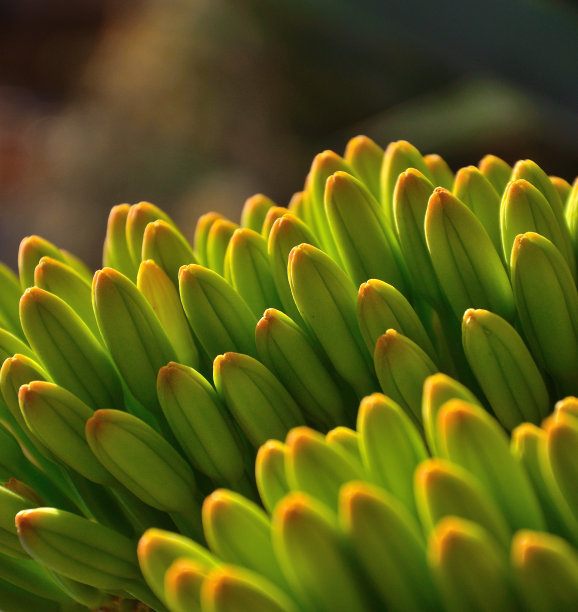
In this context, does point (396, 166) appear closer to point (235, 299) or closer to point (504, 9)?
point (235, 299)

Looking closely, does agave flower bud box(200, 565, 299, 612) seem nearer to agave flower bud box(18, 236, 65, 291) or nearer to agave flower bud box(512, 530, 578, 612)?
agave flower bud box(512, 530, 578, 612)

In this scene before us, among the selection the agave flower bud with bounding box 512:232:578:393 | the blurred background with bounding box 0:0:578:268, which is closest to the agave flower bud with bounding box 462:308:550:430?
the agave flower bud with bounding box 512:232:578:393

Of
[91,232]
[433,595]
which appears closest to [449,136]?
[91,232]

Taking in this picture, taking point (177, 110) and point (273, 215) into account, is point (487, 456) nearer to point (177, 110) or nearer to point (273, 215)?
point (273, 215)

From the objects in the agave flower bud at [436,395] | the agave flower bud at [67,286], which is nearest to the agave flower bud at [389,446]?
the agave flower bud at [436,395]

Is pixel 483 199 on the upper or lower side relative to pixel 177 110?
lower

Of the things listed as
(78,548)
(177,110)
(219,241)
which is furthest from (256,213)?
(177,110)

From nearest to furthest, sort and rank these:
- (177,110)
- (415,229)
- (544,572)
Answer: (544,572)
(415,229)
(177,110)

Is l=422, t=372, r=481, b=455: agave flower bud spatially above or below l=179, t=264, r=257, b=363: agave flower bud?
below
